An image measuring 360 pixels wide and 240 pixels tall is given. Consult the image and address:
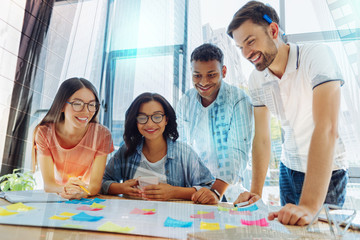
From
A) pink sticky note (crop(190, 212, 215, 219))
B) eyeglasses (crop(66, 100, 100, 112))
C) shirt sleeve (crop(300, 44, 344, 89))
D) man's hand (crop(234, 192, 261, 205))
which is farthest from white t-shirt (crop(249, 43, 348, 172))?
eyeglasses (crop(66, 100, 100, 112))

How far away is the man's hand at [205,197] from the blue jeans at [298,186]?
19 centimetres

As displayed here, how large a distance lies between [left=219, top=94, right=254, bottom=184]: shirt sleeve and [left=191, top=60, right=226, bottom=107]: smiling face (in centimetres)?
8

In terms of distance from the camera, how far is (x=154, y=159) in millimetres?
831

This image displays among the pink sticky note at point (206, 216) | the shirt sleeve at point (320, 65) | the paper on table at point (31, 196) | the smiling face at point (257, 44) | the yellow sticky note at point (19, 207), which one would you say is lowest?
the pink sticky note at point (206, 216)

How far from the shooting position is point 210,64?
74 centimetres

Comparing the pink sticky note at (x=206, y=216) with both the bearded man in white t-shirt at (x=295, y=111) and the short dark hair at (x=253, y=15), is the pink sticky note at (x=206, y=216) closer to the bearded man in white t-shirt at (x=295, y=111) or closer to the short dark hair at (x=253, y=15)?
→ the bearded man in white t-shirt at (x=295, y=111)

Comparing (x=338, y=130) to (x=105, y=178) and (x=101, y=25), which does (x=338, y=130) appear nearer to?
(x=105, y=178)

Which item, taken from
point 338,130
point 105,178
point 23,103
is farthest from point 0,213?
point 338,130

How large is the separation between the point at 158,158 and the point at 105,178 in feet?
0.61

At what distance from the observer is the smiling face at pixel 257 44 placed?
25.5 inches

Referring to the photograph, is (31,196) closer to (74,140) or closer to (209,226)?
(74,140)

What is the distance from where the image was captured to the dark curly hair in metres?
0.79

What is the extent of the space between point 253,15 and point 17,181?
89 centimetres

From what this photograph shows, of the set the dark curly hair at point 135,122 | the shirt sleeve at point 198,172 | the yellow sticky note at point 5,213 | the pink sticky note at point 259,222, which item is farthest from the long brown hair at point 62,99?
the pink sticky note at point 259,222
